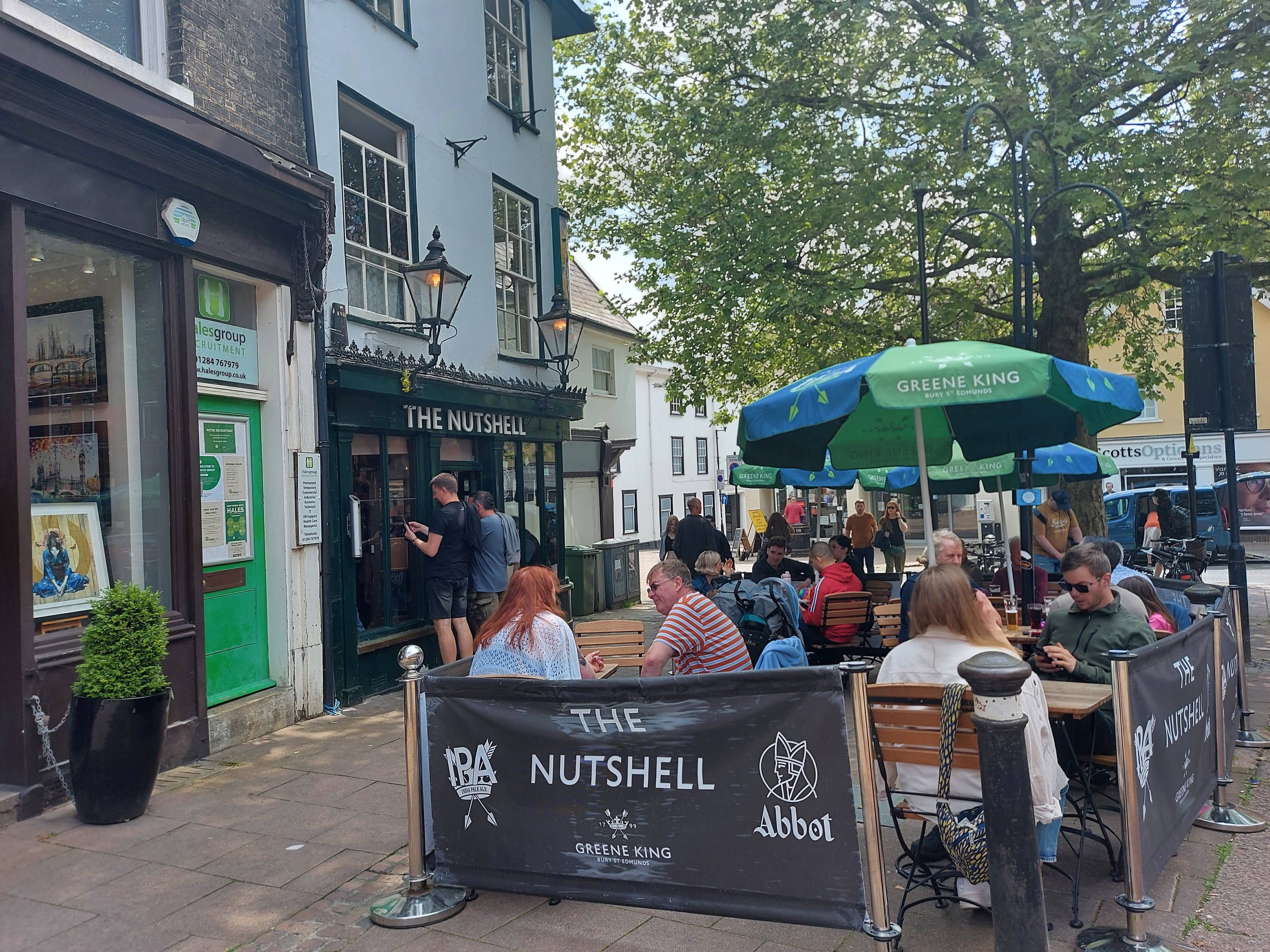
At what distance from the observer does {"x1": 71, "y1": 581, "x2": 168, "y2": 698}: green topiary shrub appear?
16.7ft

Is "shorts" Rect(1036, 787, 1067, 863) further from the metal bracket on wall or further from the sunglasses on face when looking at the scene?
the metal bracket on wall

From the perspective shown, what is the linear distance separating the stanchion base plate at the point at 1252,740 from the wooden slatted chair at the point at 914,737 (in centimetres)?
356

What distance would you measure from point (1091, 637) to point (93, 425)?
20.3ft

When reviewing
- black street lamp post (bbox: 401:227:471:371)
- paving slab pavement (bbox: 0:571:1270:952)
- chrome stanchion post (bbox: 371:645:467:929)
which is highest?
black street lamp post (bbox: 401:227:471:371)

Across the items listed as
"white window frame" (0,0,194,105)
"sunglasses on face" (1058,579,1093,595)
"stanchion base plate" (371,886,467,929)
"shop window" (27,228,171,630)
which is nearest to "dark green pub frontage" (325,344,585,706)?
"shop window" (27,228,171,630)

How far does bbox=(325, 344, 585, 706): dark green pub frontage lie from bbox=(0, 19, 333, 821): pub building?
0.43 meters

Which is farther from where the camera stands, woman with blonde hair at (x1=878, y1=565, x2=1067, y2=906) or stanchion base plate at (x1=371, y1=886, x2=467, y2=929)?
stanchion base plate at (x1=371, y1=886, x2=467, y2=929)

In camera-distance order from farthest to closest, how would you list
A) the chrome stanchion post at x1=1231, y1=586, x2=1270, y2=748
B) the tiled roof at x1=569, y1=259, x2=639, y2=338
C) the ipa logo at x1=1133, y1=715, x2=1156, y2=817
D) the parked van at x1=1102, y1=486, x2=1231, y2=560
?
the tiled roof at x1=569, y1=259, x2=639, y2=338 → the parked van at x1=1102, y1=486, x2=1231, y2=560 → the chrome stanchion post at x1=1231, y1=586, x2=1270, y2=748 → the ipa logo at x1=1133, y1=715, x2=1156, y2=817

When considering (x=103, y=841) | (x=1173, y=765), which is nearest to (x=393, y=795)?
(x=103, y=841)

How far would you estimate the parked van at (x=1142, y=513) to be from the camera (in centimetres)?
2044

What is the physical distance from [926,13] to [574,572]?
9310 mm

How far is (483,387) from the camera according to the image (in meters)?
10.6

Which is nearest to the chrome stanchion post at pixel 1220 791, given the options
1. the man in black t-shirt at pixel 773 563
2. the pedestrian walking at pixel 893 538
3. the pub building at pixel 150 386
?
the man in black t-shirt at pixel 773 563

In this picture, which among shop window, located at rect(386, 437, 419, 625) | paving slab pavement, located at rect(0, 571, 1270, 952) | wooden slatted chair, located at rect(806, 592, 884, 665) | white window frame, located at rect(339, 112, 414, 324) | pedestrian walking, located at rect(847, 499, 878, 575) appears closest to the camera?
paving slab pavement, located at rect(0, 571, 1270, 952)
